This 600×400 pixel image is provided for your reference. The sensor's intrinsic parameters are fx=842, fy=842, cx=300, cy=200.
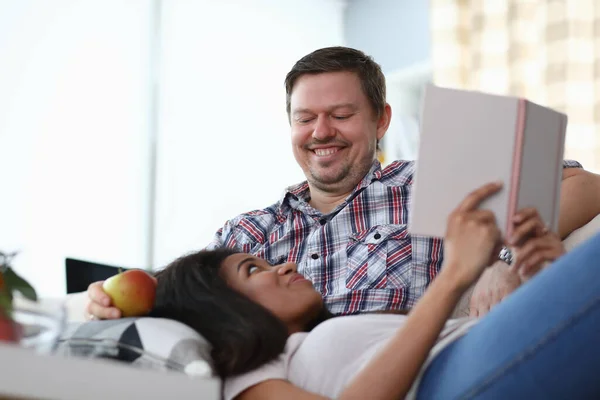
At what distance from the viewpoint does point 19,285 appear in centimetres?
107

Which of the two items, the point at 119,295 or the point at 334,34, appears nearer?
the point at 119,295

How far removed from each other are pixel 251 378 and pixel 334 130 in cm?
112

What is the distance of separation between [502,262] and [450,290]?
664 mm

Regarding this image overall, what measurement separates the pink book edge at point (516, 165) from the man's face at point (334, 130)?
986 millimetres

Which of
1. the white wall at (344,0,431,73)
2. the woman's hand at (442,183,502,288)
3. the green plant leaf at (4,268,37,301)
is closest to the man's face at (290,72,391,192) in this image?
the woman's hand at (442,183,502,288)

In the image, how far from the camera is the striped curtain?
3.96 m

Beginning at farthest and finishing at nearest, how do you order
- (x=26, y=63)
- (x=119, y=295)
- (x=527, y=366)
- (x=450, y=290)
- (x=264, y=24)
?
(x=264, y=24)
(x=26, y=63)
(x=119, y=295)
(x=450, y=290)
(x=527, y=366)

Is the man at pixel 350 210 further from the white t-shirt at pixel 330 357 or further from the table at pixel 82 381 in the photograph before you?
the table at pixel 82 381

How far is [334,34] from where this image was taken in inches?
208

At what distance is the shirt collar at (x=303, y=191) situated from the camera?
2281 millimetres

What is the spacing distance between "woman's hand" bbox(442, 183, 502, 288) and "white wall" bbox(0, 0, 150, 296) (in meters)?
3.20

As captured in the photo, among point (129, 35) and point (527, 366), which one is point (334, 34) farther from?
point (527, 366)

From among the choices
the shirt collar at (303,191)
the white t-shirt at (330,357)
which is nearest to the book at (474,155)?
the white t-shirt at (330,357)

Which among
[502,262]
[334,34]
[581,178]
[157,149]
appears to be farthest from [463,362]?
[334,34]
